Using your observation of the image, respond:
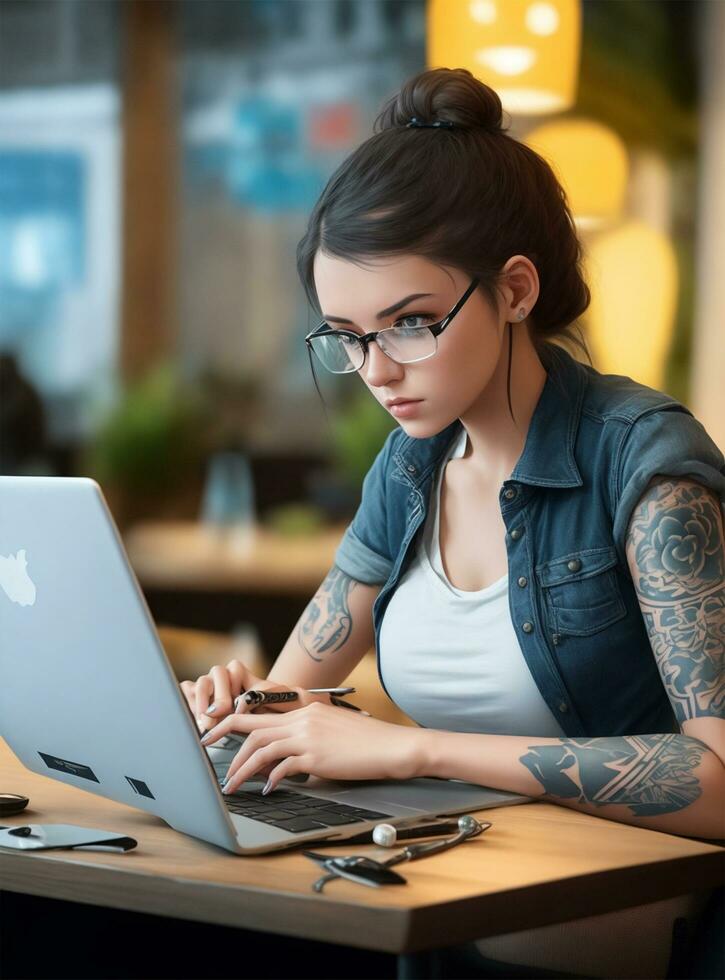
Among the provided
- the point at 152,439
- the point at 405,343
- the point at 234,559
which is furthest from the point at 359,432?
the point at 405,343

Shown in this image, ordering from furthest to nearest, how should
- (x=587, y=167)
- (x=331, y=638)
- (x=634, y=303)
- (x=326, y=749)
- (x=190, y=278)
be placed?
(x=190, y=278), (x=634, y=303), (x=587, y=167), (x=331, y=638), (x=326, y=749)

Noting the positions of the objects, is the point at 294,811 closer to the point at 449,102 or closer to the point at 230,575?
the point at 449,102

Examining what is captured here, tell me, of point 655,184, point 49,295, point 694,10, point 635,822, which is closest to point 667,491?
point 635,822

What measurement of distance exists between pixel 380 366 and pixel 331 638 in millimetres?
422

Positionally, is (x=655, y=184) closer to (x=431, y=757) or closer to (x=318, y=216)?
(x=318, y=216)

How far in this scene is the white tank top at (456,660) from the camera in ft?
4.69

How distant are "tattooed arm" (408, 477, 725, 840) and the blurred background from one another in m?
3.34

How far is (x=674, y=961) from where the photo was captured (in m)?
1.19

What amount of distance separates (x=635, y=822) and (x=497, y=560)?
1.23 ft

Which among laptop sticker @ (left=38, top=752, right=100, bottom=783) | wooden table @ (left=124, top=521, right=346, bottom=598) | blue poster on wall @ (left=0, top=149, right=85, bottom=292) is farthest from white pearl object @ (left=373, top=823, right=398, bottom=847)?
blue poster on wall @ (left=0, top=149, right=85, bottom=292)

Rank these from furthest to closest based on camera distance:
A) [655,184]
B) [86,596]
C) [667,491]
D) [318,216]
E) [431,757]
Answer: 1. [655,184]
2. [318,216]
3. [667,491]
4. [431,757]
5. [86,596]

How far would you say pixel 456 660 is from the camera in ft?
4.78

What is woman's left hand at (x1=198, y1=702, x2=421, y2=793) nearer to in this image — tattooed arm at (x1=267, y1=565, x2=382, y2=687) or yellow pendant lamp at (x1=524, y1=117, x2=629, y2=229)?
tattooed arm at (x1=267, y1=565, x2=382, y2=687)

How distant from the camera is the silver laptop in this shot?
983mm
